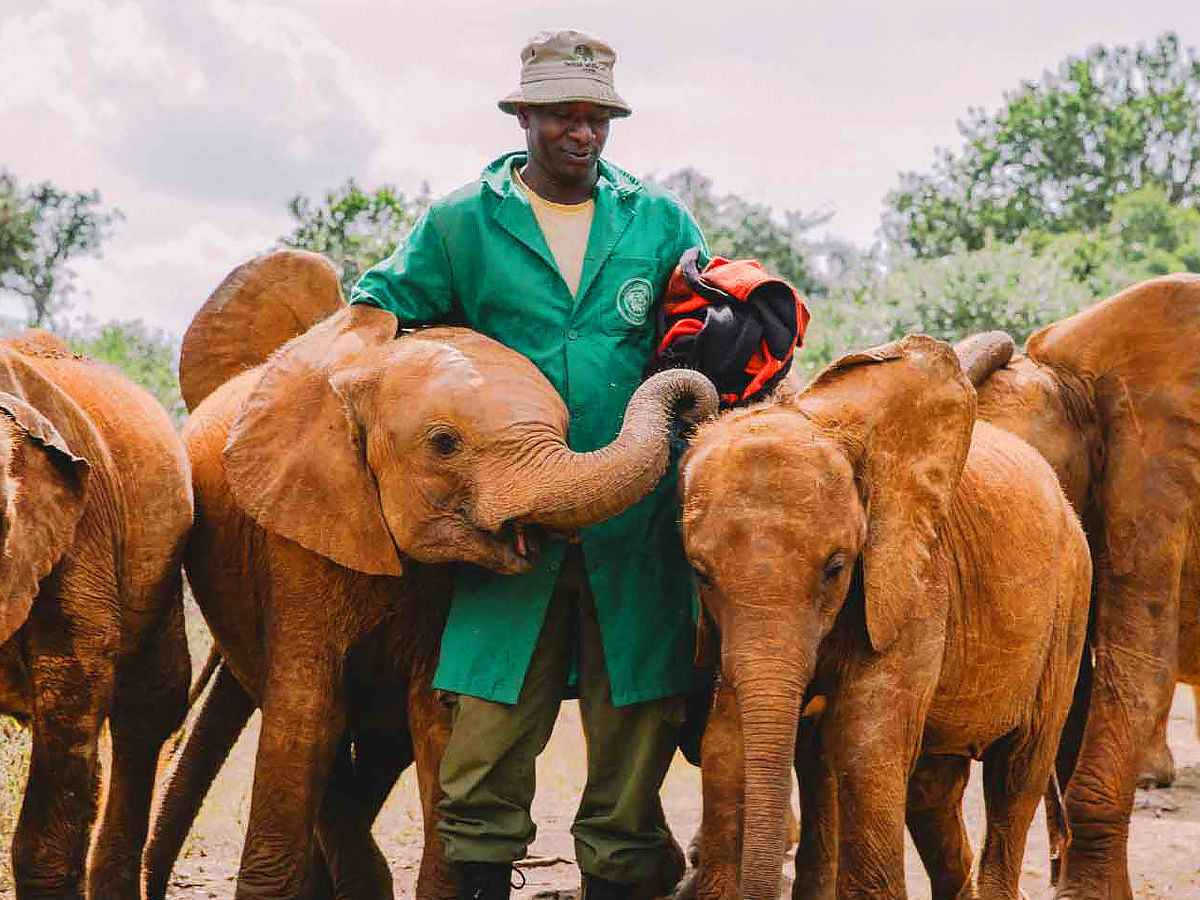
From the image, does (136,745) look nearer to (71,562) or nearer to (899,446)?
(71,562)

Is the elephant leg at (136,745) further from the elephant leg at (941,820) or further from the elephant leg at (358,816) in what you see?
the elephant leg at (941,820)

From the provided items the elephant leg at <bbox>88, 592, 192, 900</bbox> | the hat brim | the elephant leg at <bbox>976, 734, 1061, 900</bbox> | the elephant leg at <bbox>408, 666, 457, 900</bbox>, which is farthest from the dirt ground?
the hat brim

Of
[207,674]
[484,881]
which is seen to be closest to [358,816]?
[207,674]

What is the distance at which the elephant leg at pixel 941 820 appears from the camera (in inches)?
289

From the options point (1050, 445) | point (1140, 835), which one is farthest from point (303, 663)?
point (1140, 835)

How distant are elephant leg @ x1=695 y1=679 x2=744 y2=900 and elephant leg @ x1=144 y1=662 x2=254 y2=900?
8.75 ft

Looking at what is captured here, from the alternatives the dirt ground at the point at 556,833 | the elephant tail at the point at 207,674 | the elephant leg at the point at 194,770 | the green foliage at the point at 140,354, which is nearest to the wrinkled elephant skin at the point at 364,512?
the elephant leg at the point at 194,770

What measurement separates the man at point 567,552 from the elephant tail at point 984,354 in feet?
6.04

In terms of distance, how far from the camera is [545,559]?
19.6ft

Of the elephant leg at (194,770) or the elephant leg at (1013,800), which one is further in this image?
the elephant leg at (194,770)

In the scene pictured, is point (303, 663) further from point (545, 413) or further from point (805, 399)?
point (805, 399)

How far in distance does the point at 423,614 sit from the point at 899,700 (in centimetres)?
165

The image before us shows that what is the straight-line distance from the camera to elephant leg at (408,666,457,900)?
20.1 feet

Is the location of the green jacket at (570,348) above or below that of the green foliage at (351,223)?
below
